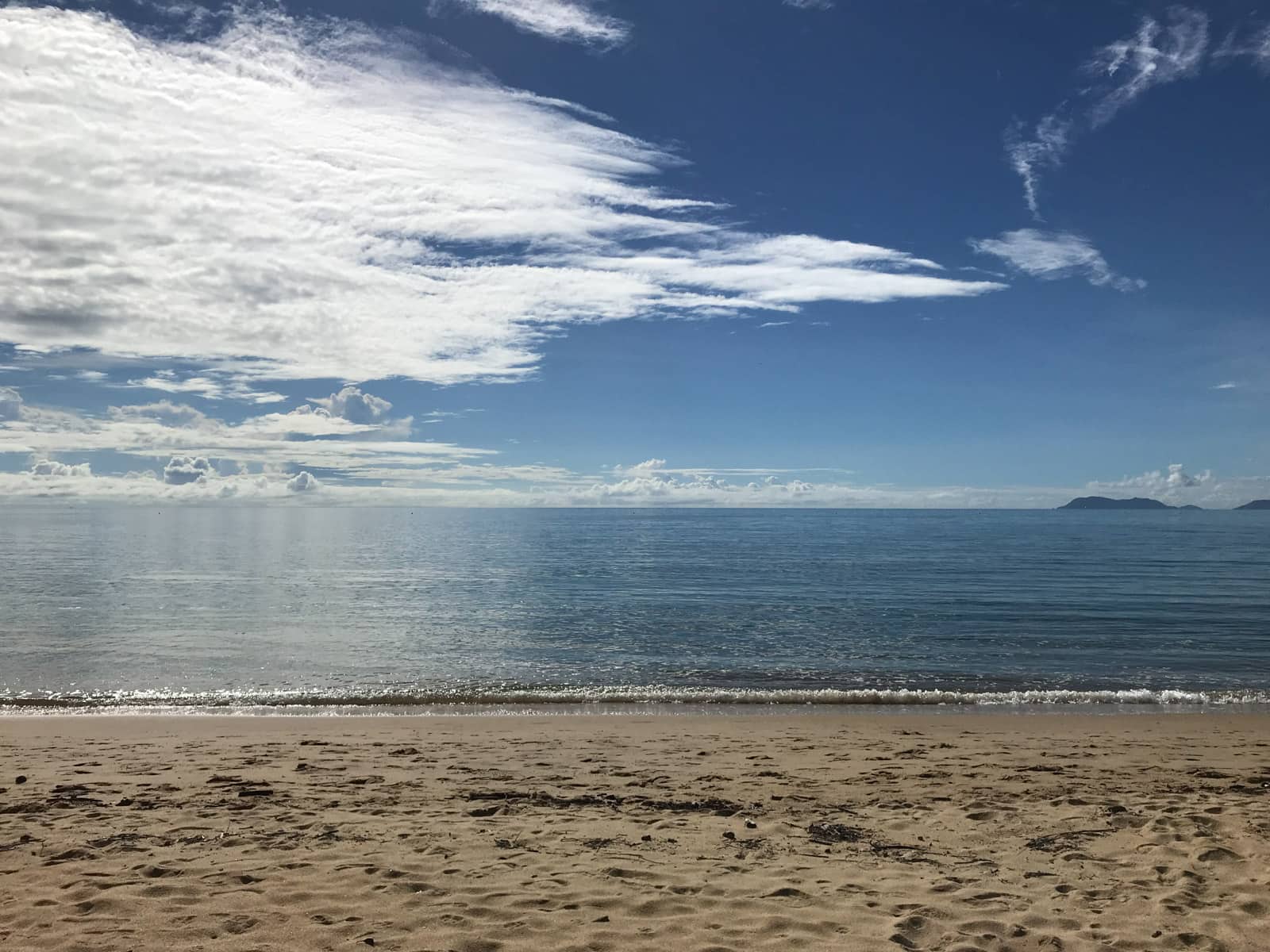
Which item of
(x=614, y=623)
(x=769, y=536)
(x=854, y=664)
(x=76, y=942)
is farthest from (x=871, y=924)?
(x=769, y=536)

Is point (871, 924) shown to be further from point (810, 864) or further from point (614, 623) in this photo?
point (614, 623)

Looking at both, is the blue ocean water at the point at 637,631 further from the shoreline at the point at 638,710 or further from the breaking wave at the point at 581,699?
the shoreline at the point at 638,710

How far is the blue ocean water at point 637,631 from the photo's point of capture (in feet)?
72.5

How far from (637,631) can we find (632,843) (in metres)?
22.1

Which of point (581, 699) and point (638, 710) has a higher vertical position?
point (638, 710)

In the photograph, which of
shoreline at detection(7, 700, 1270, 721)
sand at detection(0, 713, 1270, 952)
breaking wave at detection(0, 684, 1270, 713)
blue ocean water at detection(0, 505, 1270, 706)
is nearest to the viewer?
sand at detection(0, 713, 1270, 952)

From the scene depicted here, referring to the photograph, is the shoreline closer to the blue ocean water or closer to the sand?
the blue ocean water

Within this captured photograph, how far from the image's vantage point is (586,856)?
29.3 ft

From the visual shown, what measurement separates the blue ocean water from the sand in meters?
6.31

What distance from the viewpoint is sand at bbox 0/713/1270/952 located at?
7.18 metres

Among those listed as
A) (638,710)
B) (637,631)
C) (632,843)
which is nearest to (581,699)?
(638,710)

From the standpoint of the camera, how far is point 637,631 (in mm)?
31422

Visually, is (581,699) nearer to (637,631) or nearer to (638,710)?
(638,710)

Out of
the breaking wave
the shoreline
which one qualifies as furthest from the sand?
the breaking wave
